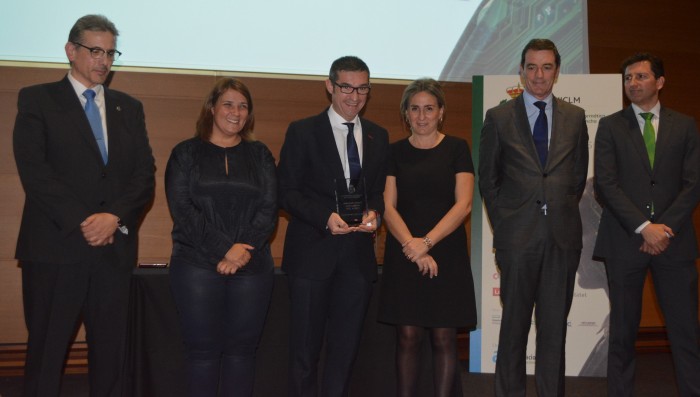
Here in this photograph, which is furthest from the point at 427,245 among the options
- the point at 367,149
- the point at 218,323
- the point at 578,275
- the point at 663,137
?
the point at 578,275

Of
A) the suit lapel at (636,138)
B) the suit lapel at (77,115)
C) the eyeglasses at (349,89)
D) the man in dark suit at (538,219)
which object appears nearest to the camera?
the suit lapel at (77,115)

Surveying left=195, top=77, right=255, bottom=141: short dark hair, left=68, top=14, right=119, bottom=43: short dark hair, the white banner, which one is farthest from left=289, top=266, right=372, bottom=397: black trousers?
the white banner

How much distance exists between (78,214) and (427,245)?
5.12 ft

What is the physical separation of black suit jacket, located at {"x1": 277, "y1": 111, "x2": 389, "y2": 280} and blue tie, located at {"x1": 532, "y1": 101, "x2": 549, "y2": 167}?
30.3 inches

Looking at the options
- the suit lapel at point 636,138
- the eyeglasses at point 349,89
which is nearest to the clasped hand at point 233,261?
Answer: the eyeglasses at point 349,89

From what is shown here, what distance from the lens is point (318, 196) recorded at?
9.92 ft

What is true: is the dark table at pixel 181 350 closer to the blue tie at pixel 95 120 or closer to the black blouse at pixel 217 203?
the black blouse at pixel 217 203

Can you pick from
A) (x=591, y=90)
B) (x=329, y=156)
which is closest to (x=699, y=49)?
(x=591, y=90)

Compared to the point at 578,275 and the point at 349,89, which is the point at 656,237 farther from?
the point at 349,89

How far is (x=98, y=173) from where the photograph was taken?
2848mm

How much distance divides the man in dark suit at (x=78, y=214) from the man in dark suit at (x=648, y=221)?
2.43 m

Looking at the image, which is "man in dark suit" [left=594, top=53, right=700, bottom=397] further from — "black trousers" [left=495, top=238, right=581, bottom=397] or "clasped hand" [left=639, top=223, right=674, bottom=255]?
"black trousers" [left=495, top=238, right=581, bottom=397]

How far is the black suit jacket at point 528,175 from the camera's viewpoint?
10.1ft

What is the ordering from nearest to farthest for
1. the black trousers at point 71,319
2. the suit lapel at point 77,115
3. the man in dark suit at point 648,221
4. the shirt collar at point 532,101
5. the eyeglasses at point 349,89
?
1. the black trousers at point 71,319
2. the suit lapel at point 77,115
3. the eyeglasses at point 349,89
4. the shirt collar at point 532,101
5. the man in dark suit at point 648,221
